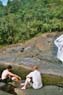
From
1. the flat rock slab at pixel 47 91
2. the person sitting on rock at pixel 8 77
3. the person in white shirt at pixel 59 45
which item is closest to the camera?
the flat rock slab at pixel 47 91

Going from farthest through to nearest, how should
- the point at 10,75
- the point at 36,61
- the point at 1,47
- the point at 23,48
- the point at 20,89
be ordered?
the point at 1,47
the point at 23,48
the point at 36,61
the point at 10,75
the point at 20,89

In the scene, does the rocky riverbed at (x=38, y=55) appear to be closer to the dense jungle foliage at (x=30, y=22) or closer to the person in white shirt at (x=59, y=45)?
the person in white shirt at (x=59, y=45)

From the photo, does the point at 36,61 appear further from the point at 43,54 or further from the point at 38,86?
the point at 38,86

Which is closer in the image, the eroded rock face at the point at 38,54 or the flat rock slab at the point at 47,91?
the flat rock slab at the point at 47,91

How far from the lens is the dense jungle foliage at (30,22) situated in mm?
24359

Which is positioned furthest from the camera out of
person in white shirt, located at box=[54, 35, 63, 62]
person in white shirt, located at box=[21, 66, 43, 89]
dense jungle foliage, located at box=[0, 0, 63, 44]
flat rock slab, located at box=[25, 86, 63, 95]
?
dense jungle foliage, located at box=[0, 0, 63, 44]

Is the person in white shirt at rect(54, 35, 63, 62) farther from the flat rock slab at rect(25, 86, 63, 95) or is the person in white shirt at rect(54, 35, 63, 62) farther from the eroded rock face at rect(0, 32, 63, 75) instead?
the flat rock slab at rect(25, 86, 63, 95)

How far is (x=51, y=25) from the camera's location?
24.1m

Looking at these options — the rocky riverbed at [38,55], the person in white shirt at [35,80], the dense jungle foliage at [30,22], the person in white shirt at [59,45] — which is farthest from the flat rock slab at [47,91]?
the dense jungle foliage at [30,22]

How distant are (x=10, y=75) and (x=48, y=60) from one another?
109 inches

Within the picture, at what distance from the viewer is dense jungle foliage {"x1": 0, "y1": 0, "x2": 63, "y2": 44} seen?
24359mm

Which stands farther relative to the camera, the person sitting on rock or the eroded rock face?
the eroded rock face

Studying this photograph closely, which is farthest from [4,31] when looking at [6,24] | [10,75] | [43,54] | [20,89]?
[20,89]

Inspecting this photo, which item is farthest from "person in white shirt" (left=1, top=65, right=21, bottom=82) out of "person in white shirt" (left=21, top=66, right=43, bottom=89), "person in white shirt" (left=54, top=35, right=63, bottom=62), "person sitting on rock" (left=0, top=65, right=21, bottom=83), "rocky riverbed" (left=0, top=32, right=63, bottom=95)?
"person in white shirt" (left=54, top=35, right=63, bottom=62)
